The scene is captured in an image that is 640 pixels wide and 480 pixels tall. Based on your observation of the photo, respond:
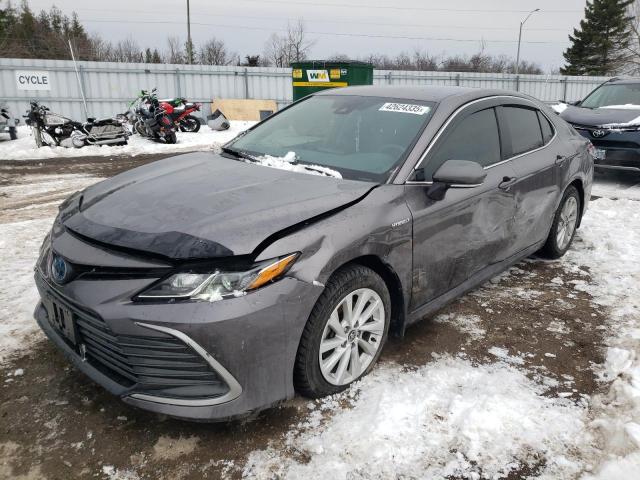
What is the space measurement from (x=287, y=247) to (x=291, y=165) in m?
1.01

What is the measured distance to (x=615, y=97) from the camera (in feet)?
29.3

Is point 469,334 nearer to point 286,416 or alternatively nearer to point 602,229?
point 286,416

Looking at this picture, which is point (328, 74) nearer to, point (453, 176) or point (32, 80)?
point (32, 80)

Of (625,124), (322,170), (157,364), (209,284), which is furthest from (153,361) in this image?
(625,124)

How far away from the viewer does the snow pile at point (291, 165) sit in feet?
9.96

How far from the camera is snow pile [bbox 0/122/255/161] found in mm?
12016

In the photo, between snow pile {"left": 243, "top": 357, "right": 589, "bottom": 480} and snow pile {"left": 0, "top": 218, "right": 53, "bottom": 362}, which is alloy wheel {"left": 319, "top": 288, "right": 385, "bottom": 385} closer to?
snow pile {"left": 243, "top": 357, "right": 589, "bottom": 480}

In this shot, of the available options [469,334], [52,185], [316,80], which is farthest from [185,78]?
[469,334]

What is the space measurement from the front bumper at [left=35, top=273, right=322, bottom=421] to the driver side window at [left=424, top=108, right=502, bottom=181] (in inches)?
51.5

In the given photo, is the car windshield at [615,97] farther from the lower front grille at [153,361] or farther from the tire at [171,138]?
the tire at [171,138]

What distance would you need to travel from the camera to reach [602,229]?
5762mm

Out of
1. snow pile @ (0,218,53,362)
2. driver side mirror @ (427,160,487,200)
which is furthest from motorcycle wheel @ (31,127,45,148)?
driver side mirror @ (427,160,487,200)

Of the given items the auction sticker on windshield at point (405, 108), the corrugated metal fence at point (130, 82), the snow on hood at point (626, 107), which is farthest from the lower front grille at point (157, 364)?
the corrugated metal fence at point (130, 82)

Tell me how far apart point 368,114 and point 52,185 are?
23.2 feet
